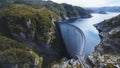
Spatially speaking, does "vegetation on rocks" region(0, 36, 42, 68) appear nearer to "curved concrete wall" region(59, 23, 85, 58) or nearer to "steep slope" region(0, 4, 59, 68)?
"steep slope" region(0, 4, 59, 68)

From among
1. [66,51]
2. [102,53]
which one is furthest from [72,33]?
[102,53]

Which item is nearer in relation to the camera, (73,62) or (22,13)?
(73,62)

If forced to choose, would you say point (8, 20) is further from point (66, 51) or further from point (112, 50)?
point (112, 50)

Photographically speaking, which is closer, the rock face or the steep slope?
the rock face

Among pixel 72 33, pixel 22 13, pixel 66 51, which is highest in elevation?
pixel 22 13

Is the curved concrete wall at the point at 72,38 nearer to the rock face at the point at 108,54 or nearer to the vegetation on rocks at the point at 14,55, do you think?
the rock face at the point at 108,54

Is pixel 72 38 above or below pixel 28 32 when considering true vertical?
below

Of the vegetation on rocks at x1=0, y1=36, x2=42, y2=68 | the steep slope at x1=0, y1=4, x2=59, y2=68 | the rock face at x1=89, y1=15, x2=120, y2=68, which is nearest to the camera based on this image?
the vegetation on rocks at x1=0, y1=36, x2=42, y2=68

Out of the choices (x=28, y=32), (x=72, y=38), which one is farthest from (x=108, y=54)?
(x=28, y=32)

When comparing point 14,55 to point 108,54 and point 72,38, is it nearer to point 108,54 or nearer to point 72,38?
point 72,38

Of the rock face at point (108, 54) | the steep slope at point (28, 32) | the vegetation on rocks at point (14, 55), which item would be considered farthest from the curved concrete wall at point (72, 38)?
the vegetation on rocks at point (14, 55)

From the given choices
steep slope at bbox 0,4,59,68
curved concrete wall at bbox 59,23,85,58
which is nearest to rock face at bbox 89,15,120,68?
curved concrete wall at bbox 59,23,85,58
